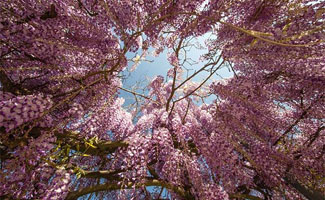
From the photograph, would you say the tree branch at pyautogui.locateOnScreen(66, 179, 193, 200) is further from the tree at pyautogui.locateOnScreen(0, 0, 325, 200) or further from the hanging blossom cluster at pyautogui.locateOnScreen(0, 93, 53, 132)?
the hanging blossom cluster at pyautogui.locateOnScreen(0, 93, 53, 132)

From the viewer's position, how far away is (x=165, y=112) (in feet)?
8.95

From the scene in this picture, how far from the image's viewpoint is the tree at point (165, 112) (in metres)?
1.58

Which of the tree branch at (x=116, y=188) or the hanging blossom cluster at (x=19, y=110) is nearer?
the hanging blossom cluster at (x=19, y=110)

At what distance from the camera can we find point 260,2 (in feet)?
6.51

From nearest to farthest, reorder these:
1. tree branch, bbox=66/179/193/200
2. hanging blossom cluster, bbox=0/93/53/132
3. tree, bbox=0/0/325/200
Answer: hanging blossom cluster, bbox=0/93/53/132
tree, bbox=0/0/325/200
tree branch, bbox=66/179/193/200

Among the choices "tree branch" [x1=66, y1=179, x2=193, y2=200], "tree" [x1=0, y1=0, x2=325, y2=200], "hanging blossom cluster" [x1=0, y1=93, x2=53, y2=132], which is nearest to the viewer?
"hanging blossom cluster" [x1=0, y1=93, x2=53, y2=132]

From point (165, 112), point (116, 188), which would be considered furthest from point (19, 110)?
point (165, 112)

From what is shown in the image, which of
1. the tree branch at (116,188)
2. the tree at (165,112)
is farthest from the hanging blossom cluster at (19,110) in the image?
the tree branch at (116,188)

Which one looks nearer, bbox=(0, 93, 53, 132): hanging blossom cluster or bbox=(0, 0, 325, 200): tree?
bbox=(0, 93, 53, 132): hanging blossom cluster

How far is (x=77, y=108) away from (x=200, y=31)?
1847 mm

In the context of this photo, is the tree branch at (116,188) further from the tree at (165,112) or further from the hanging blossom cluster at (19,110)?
the hanging blossom cluster at (19,110)

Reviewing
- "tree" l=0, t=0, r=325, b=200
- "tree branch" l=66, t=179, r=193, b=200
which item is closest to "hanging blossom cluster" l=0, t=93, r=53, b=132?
"tree" l=0, t=0, r=325, b=200

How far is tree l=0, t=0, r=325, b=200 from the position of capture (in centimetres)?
158

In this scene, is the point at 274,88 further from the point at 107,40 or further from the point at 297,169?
the point at 107,40
